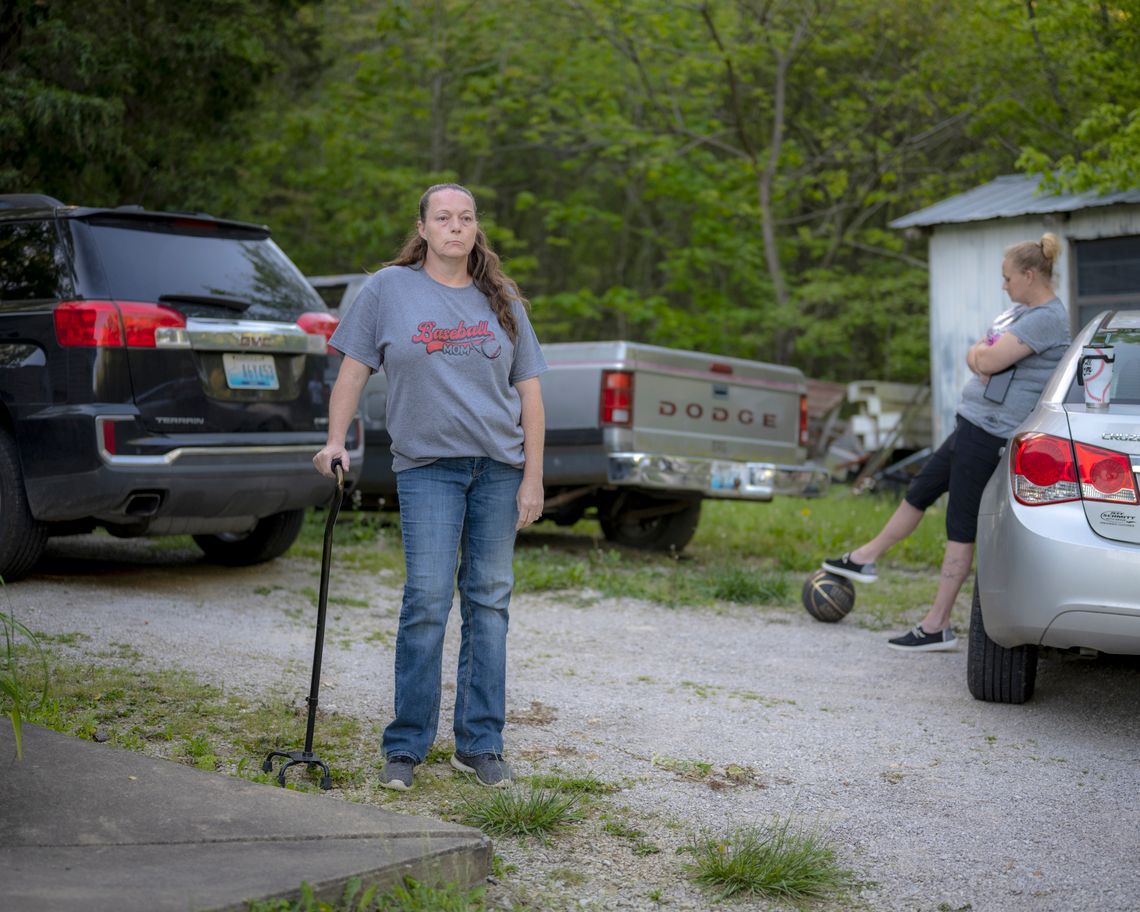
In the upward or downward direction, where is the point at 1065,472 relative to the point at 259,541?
upward

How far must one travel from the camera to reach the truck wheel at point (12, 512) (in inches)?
263

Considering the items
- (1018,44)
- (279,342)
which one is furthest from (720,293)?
(279,342)

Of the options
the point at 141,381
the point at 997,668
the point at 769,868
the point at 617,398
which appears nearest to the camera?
the point at 769,868

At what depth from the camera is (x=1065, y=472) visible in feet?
16.5

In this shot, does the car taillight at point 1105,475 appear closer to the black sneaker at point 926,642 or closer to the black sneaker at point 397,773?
the black sneaker at point 926,642

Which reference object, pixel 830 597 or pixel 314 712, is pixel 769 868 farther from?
pixel 830 597

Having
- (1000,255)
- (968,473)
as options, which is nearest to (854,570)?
(968,473)

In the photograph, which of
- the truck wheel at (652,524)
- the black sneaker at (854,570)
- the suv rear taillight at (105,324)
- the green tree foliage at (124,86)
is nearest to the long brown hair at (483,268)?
the suv rear taillight at (105,324)

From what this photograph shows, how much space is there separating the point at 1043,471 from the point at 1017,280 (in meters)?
1.71

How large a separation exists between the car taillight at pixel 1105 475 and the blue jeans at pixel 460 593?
2129mm

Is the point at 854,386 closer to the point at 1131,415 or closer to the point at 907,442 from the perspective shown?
the point at 907,442

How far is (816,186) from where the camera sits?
22.6 meters

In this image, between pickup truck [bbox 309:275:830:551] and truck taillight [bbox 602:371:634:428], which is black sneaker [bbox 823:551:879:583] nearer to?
pickup truck [bbox 309:275:830:551]

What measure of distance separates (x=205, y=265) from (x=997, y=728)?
179 inches
